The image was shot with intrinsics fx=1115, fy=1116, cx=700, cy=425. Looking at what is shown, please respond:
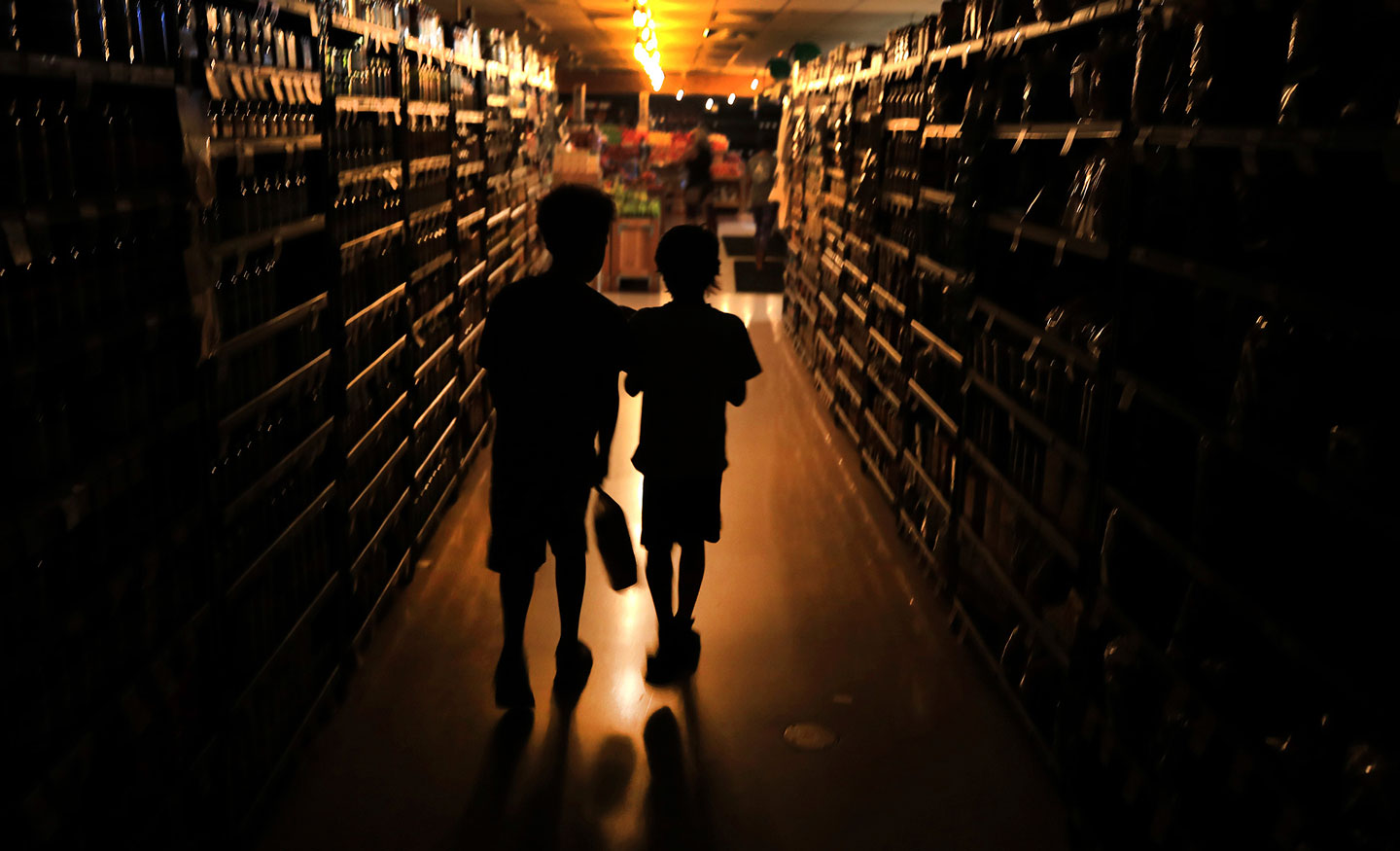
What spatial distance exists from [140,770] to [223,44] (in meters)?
1.53

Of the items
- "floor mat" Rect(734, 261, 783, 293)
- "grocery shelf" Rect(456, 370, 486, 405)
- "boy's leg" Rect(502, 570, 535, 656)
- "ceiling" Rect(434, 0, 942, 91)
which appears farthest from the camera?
"floor mat" Rect(734, 261, 783, 293)

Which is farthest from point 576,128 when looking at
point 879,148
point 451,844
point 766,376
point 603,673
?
point 451,844

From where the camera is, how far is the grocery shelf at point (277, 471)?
2461 mm

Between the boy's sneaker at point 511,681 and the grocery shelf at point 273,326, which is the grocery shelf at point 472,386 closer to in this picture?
the grocery shelf at point 273,326

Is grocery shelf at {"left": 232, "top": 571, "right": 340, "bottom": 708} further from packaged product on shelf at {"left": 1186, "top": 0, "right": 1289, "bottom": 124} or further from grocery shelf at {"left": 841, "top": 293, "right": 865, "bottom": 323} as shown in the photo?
grocery shelf at {"left": 841, "top": 293, "right": 865, "bottom": 323}

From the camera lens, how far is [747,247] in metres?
16.6

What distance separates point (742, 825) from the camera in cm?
266

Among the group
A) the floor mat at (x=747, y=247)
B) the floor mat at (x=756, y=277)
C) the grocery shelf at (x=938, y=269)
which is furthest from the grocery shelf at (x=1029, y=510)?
the floor mat at (x=747, y=247)

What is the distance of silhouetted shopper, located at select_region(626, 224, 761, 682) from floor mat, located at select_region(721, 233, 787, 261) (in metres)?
12.2

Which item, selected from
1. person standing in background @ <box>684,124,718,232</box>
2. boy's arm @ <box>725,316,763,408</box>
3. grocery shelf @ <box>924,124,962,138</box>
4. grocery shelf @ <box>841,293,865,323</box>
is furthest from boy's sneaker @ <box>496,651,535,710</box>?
person standing in background @ <box>684,124,718,232</box>

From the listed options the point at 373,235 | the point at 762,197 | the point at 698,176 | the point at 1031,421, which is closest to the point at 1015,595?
the point at 1031,421

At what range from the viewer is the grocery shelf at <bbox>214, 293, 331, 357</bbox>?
8.02 feet

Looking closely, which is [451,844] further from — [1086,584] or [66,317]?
[1086,584]

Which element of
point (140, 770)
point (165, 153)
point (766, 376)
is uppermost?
point (165, 153)
